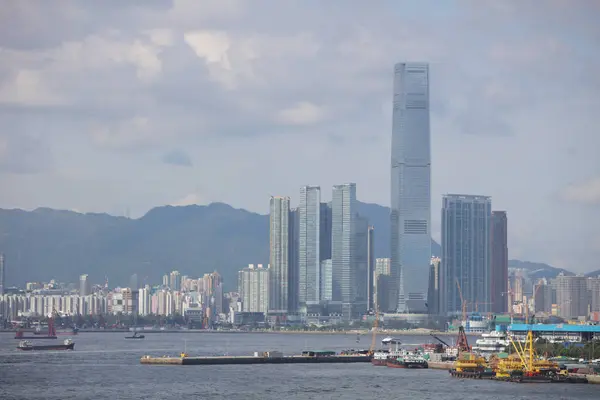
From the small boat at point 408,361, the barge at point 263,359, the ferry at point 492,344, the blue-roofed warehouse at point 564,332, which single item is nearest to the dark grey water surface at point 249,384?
the small boat at point 408,361

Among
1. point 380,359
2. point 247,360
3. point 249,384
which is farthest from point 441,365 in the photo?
point 249,384

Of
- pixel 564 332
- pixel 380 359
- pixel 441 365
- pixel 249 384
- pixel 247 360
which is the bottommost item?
pixel 249 384

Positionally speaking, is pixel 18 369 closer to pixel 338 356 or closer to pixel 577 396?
pixel 338 356

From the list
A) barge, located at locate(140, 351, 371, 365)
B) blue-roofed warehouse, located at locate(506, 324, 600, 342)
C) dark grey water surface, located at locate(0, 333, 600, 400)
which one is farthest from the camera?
blue-roofed warehouse, located at locate(506, 324, 600, 342)

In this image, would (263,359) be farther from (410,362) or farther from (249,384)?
(249,384)

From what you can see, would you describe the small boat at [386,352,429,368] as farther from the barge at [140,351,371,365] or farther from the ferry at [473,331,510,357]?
the barge at [140,351,371,365]

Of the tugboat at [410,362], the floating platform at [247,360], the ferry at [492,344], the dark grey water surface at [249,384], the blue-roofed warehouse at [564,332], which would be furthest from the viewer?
the blue-roofed warehouse at [564,332]

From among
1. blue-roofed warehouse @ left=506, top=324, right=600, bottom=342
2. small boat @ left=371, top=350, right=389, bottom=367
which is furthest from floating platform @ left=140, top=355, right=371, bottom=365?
blue-roofed warehouse @ left=506, top=324, right=600, bottom=342

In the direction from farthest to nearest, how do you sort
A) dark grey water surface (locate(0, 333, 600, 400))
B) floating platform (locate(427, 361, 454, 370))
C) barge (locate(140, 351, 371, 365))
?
barge (locate(140, 351, 371, 365)) → floating platform (locate(427, 361, 454, 370)) → dark grey water surface (locate(0, 333, 600, 400))

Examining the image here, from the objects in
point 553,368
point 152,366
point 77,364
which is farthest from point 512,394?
point 77,364

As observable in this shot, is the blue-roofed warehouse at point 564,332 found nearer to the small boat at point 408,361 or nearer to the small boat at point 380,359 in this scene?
the small boat at point 380,359
